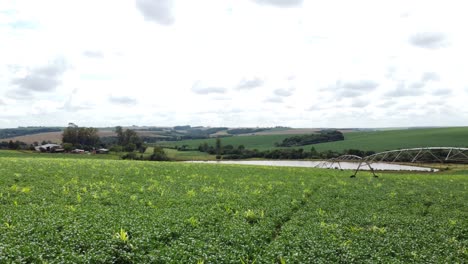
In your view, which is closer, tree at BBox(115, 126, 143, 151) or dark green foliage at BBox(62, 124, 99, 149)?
dark green foliage at BBox(62, 124, 99, 149)

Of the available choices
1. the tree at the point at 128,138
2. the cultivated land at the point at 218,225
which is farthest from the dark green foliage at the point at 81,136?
the cultivated land at the point at 218,225

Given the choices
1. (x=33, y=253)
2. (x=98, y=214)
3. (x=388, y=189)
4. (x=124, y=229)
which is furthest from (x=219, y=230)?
(x=388, y=189)

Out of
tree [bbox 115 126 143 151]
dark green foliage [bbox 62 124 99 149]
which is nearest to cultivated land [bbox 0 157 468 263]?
tree [bbox 115 126 143 151]

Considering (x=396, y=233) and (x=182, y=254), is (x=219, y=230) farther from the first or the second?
(x=396, y=233)

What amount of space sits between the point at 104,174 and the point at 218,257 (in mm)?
23384

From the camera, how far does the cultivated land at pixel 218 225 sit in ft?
40.3

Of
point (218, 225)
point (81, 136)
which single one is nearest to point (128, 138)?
point (81, 136)

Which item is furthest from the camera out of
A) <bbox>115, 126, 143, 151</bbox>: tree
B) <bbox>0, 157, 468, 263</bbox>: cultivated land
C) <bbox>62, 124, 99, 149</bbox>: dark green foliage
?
<bbox>115, 126, 143, 151</bbox>: tree

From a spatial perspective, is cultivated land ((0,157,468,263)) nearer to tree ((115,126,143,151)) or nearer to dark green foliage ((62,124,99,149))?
tree ((115,126,143,151))

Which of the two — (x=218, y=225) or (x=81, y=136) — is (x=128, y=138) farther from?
(x=218, y=225)

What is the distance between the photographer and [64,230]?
1328 cm

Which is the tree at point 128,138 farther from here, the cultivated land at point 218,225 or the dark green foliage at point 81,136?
the cultivated land at point 218,225

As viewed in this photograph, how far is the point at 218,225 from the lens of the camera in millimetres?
16172

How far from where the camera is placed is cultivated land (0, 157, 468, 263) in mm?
12281
